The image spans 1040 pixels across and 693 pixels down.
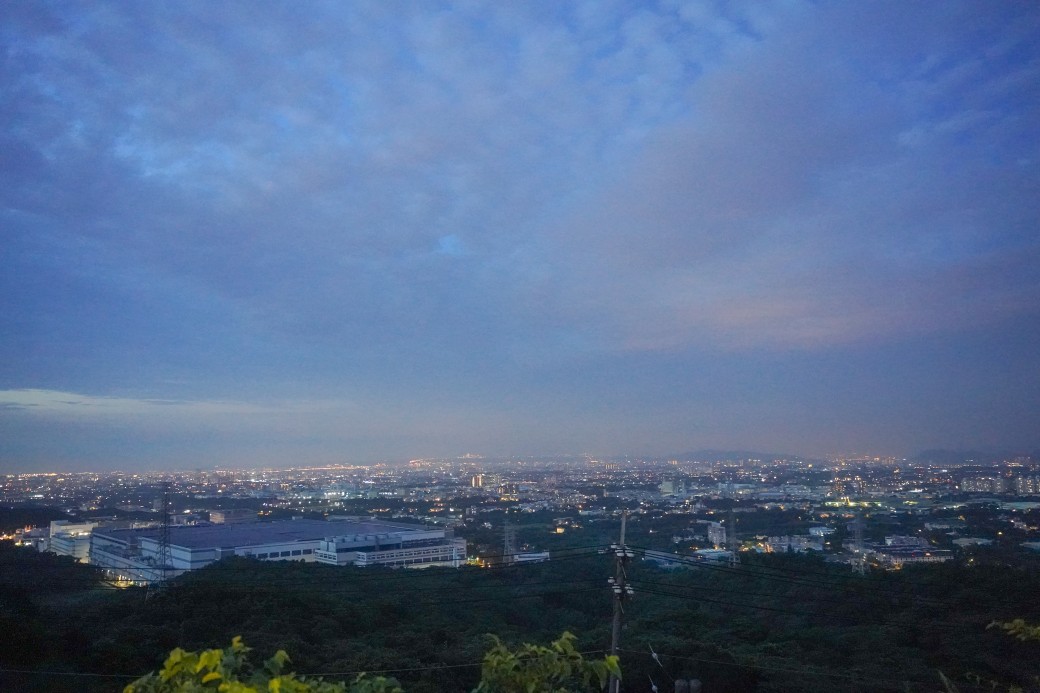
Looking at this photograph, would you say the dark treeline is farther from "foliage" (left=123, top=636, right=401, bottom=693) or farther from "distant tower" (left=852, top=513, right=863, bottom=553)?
"foliage" (left=123, top=636, right=401, bottom=693)

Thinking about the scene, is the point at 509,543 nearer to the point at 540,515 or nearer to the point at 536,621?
the point at 540,515

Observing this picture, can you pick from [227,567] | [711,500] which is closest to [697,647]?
[227,567]

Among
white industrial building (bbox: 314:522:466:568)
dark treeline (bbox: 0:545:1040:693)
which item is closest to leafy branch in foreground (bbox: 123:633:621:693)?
dark treeline (bbox: 0:545:1040:693)

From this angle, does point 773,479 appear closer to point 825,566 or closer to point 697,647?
point 825,566

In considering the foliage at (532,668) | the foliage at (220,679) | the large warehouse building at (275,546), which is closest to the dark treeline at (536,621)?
the large warehouse building at (275,546)

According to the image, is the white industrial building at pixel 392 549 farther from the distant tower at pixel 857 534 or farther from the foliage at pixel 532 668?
the foliage at pixel 532 668
